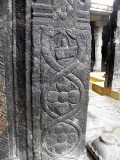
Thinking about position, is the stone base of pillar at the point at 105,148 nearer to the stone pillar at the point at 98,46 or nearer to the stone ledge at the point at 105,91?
the stone ledge at the point at 105,91

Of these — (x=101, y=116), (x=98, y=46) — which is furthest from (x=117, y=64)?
(x=98, y=46)

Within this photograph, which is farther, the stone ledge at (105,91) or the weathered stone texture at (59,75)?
the stone ledge at (105,91)

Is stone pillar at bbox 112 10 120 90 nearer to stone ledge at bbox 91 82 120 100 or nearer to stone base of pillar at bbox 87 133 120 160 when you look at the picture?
stone ledge at bbox 91 82 120 100

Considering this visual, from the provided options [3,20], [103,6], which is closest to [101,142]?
[3,20]

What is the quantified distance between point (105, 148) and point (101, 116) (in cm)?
84

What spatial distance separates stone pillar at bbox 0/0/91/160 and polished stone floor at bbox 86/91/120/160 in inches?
23.7

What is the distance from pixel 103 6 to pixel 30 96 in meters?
7.25

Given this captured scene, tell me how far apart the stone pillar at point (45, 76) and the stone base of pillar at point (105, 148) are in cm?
28

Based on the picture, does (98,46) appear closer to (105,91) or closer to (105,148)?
(105,91)

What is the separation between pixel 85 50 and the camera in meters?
1.06

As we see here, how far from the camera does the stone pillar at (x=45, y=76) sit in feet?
3.10

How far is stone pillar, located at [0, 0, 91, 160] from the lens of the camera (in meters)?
0.95

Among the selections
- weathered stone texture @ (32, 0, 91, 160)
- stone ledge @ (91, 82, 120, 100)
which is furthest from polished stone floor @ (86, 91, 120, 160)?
weathered stone texture @ (32, 0, 91, 160)

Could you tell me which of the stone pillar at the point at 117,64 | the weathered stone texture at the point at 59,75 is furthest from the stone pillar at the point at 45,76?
the stone pillar at the point at 117,64
